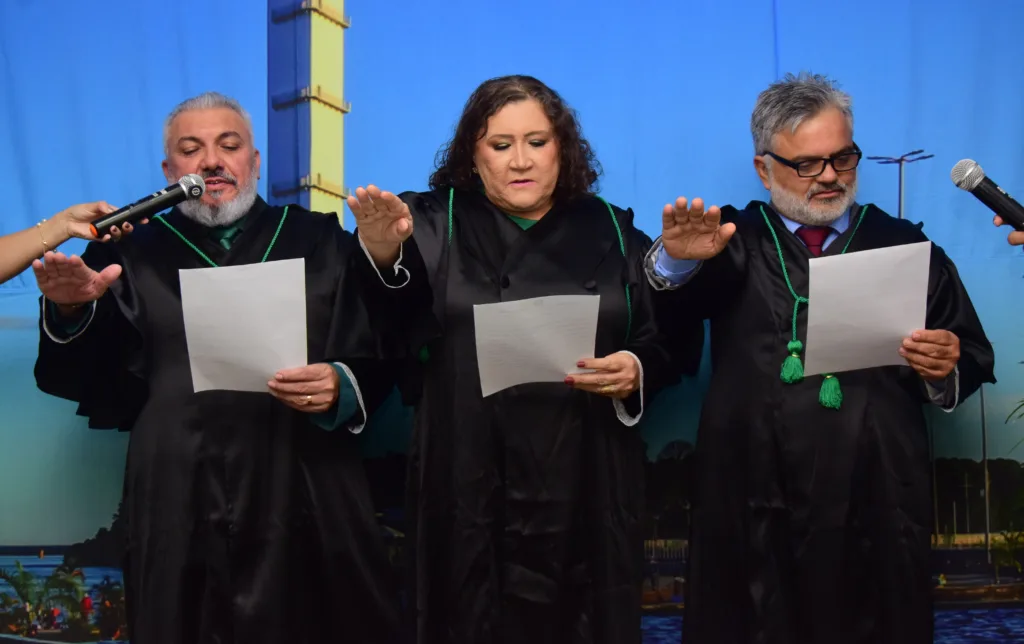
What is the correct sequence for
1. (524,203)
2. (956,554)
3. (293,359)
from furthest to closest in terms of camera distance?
1. (956,554)
2. (524,203)
3. (293,359)

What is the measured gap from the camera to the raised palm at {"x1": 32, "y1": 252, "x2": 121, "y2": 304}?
307cm

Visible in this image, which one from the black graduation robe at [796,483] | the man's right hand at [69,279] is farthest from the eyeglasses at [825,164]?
the man's right hand at [69,279]

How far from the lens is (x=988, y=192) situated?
295cm

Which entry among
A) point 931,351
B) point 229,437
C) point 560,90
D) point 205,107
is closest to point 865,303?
point 931,351

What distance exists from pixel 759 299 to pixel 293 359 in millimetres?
1367

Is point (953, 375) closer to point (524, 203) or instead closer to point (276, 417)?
point (524, 203)

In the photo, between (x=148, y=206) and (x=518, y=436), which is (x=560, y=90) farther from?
(x=148, y=206)

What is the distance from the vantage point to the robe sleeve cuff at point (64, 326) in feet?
10.8

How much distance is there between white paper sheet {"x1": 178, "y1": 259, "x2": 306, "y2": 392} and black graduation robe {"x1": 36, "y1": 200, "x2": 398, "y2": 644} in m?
0.22

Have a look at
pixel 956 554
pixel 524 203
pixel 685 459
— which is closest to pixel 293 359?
pixel 524 203

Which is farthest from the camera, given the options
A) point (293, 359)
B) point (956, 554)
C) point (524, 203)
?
point (956, 554)

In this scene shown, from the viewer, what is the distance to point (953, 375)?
3.41m

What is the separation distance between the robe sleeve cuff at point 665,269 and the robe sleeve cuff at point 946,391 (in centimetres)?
80

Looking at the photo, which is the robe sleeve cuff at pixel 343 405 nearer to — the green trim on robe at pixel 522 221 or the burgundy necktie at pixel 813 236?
the green trim on robe at pixel 522 221
